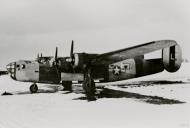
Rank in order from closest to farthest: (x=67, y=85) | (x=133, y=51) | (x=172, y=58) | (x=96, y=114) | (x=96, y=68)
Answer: (x=96, y=114) → (x=133, y=51) → (x=172, y=58) → (x=96, y=68) → (x=67, y=85)

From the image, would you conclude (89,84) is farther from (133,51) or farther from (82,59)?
(133,51)

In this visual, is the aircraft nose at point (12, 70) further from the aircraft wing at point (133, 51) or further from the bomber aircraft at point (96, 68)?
the aircraft wing at point (133, 51)

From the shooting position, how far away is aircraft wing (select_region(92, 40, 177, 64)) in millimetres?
10562

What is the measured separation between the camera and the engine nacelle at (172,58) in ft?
47.9

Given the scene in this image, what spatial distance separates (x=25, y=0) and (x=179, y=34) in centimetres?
650

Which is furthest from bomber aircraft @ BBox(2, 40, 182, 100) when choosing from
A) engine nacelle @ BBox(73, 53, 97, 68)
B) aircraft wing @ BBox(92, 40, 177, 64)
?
aircraft wing @ BBox(92, 40, 177, 64)

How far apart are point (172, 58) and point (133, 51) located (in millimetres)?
4588

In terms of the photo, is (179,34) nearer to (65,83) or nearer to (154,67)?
(154,67)

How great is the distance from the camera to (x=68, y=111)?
33.1 ft

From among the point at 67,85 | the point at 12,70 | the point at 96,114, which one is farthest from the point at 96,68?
the point at 96,114

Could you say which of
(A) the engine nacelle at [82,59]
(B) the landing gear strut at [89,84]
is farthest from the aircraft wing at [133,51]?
(B) the landing gear strut at [89,84]

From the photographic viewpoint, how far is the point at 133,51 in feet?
35.7

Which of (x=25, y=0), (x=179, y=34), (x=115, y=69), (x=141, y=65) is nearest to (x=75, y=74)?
(x=115, y=69)

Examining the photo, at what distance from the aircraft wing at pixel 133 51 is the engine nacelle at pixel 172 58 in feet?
12.9
